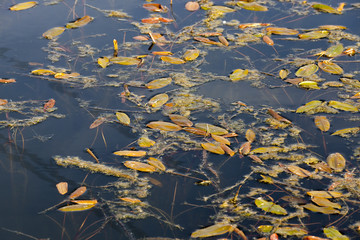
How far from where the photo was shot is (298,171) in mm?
1632

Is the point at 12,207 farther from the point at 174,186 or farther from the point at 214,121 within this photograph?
the point at 214,121

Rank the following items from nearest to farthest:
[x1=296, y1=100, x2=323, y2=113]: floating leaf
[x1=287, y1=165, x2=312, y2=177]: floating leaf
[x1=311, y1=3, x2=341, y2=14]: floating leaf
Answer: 1. [x1=287, y1=165, x2=312, y2=177]: floating leaf
2. [x1=296, y1=100, x2=323, y2=113]: floating leaf
3. [x1=311, y1=3, x2=341, y2=14]: floating leaf

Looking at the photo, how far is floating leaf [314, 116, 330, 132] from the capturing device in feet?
6.07

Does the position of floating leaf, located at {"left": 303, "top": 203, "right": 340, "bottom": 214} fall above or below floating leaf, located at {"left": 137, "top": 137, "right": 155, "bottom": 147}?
below

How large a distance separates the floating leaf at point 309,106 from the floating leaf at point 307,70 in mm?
259

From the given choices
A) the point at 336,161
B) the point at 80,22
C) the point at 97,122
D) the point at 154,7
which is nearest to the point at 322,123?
the point at 336,161

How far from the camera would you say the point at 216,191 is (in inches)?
61.1

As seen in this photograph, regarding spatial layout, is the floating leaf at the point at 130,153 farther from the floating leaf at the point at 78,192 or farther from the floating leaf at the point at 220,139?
the floating leaf at the point at 220,139

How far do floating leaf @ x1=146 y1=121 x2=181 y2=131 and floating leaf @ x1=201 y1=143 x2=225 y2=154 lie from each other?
167 millimetres

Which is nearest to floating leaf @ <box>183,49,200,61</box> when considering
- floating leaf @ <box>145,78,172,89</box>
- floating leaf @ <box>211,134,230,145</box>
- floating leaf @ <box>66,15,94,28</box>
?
floating leaf @ <box>145,78,172,89</box>

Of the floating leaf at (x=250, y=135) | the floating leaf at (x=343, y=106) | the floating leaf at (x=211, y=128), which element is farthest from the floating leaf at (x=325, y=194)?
the floating leaf at (x=343, y=106)

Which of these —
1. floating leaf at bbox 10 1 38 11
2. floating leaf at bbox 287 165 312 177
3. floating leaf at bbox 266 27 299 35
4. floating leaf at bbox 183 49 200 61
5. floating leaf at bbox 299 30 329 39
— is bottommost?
floating leaf at bbox 287 165 312 177

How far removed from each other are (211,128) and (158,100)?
1.11 ft

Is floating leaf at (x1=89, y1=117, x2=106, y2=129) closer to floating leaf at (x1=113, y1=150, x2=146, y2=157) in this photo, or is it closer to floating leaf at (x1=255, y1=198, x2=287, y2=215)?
floating leaf at (x1=113, y1=150, x2=146, y2=157)
